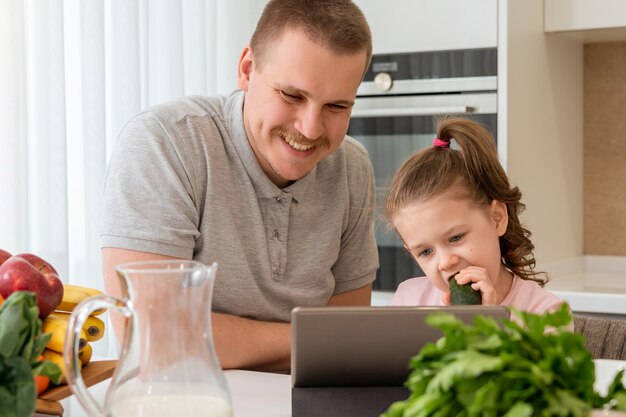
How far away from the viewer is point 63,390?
1144mm

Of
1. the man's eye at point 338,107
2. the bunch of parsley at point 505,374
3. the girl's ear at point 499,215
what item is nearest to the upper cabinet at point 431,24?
the girl's ear at point 499,215

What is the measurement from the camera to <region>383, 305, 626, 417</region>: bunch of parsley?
1.70 feet

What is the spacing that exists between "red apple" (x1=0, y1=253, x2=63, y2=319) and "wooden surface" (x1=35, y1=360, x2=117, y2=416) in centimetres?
10

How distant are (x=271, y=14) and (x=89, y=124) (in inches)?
30.4

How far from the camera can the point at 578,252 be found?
3.20 metres

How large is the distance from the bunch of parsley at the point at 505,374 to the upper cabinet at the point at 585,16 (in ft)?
7.69

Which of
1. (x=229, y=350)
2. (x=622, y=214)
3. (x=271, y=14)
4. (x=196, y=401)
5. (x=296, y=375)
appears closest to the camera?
(x=196, y=401)

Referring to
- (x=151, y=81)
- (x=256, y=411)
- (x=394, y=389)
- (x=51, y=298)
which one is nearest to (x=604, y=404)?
(x=394, y=389)

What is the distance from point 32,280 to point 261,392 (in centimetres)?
36

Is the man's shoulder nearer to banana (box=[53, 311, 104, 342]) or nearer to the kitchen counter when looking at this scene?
banana (box=[53, 311, 104, 342])

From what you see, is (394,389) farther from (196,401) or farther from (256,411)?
(196,401)

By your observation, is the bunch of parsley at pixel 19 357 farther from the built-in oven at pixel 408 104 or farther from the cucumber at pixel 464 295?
the built-in oven at pixel 408 104

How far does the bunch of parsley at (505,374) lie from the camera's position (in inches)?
20.5

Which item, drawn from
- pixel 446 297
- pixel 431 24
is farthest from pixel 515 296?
pixel 431 24
